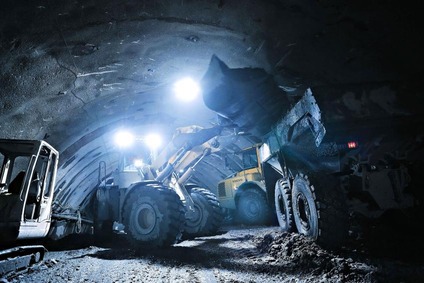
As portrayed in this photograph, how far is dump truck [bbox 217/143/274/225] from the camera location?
962 centimetres

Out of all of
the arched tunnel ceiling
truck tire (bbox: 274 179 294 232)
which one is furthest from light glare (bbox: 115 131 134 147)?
truck tire (bbox: 274 179 294 232)

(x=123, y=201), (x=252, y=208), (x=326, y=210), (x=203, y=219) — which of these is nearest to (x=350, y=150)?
(x=326, y=210)

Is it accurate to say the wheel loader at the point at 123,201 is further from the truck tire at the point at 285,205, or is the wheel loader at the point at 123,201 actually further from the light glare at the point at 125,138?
the truck tire at the point at 285,205

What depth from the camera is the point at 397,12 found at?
3527 mm

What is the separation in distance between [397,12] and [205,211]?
6.15 metres

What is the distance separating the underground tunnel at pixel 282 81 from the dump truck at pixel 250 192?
13.6 ft

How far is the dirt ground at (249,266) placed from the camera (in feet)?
9.20

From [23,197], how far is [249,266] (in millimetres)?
3212

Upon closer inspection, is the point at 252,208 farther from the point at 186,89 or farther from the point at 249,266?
the point at 249,266

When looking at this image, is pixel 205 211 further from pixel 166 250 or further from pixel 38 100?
pixel 38 100

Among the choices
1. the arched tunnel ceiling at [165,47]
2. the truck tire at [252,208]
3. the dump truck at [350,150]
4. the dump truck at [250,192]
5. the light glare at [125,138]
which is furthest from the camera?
the dump truck at [250,192]

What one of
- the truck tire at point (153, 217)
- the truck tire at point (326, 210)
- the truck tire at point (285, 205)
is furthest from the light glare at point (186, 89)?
the truck tire at point (326, 210)

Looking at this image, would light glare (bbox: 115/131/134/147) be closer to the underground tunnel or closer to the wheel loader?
the wheel loader

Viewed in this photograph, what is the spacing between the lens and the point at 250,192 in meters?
10.2
